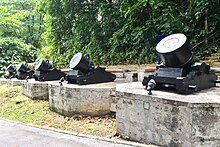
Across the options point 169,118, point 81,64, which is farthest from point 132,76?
point 169,118

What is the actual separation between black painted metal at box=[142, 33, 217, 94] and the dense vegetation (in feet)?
6.50

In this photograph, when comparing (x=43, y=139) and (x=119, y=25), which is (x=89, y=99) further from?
(x=119, y=25)

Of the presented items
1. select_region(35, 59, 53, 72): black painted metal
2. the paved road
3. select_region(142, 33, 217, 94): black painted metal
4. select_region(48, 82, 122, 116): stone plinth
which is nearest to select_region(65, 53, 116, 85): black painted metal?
select_region(48, 82, 122, 116): stone plinth

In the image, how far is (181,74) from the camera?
2.40m

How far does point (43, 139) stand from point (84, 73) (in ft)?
5.90

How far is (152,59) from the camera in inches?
203

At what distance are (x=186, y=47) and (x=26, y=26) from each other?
48.1 feet

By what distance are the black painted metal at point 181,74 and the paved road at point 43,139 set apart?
2.71 feet

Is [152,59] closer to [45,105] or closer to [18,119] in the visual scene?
[45,105]

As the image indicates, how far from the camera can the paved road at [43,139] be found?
8.30 ft

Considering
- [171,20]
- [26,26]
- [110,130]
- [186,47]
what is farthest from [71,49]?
[26,26]

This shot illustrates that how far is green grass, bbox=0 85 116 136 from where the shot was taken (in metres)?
3.29

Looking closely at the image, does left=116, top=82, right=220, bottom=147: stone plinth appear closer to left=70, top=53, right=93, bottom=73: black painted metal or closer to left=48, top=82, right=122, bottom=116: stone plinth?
left=48, top=82, right=122, bottom=116: stone plinth

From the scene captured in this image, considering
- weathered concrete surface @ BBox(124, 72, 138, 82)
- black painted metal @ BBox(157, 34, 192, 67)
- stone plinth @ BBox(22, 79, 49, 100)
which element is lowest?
stone plinth @ BBox(22, 79, 49, 100)
